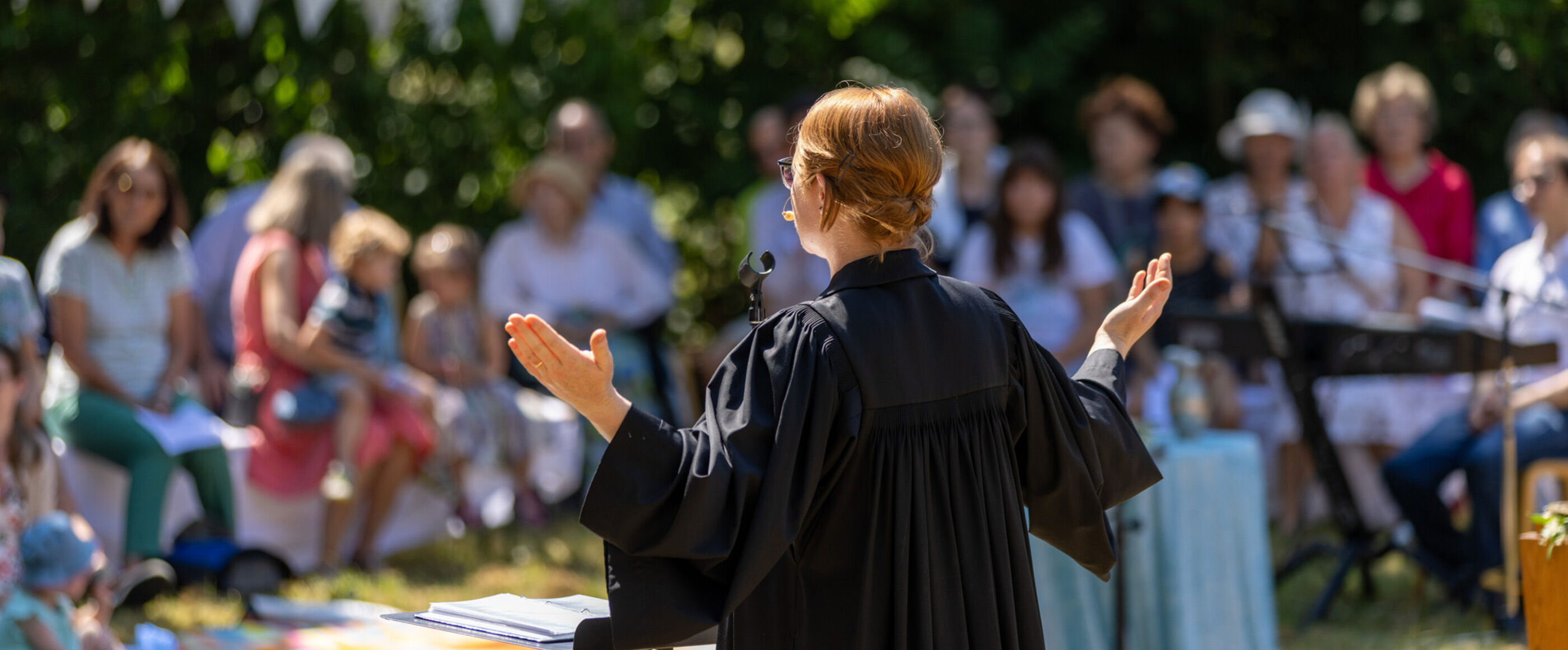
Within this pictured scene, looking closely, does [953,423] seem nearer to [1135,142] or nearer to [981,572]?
→ [981,572]

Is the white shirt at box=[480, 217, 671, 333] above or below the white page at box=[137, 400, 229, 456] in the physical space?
above

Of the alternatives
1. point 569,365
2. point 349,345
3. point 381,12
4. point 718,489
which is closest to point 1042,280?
point 349,345

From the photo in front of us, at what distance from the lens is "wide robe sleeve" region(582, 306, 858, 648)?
1.74 m

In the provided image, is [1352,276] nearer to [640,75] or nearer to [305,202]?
[640,75]

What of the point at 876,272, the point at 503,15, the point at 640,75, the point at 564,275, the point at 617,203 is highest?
the point at 640,75

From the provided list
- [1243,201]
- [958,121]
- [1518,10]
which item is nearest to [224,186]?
[958,121]

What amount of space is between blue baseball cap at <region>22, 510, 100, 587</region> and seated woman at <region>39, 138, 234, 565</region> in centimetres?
107

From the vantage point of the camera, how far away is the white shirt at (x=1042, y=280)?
5578 millimetres

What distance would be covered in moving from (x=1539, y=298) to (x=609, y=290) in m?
3.52

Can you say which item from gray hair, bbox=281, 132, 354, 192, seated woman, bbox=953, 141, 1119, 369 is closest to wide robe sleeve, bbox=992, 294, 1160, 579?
seated woman, bbox=953, 141, 1119, 369

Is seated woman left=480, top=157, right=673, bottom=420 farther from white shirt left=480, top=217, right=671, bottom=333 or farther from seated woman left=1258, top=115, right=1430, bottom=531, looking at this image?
seated woman left=1258, top=115, right=1430, bottom=531

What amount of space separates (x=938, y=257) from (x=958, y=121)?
2.29 ft

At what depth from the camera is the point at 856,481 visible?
1863mm

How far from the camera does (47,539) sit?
11.3ft
